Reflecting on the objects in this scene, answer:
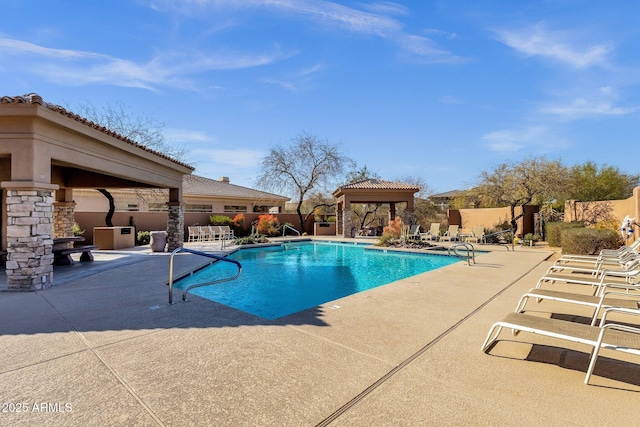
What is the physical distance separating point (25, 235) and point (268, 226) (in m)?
15.7

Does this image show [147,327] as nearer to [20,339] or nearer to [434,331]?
[20,339]

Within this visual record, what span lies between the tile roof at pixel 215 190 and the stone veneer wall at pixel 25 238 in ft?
55.5

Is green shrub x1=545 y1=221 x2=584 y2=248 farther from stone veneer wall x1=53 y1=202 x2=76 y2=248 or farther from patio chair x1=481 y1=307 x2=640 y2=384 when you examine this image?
stone veneer wall x1=53 y1=202 x2=76 y2=248

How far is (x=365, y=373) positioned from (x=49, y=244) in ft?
23.0

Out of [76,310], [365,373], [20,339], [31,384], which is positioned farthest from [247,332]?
[76,310]

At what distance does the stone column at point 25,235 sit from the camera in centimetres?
609

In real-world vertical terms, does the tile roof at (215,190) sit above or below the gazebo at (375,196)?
above

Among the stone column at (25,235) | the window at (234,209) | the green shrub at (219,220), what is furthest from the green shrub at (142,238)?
the stone column at (25,235)

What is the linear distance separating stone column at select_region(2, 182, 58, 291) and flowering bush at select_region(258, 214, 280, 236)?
15.3 m

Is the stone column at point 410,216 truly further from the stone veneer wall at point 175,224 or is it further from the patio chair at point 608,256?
the stone veneer wall at point 175,224

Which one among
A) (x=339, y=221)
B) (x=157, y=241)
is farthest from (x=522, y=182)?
(x=157, y=241)

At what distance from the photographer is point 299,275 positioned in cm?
1018

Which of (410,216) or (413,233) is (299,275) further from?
(410,216)

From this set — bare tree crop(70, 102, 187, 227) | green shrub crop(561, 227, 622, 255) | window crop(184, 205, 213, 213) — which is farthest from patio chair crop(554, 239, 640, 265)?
window crop(184, 205, 213, 213)
